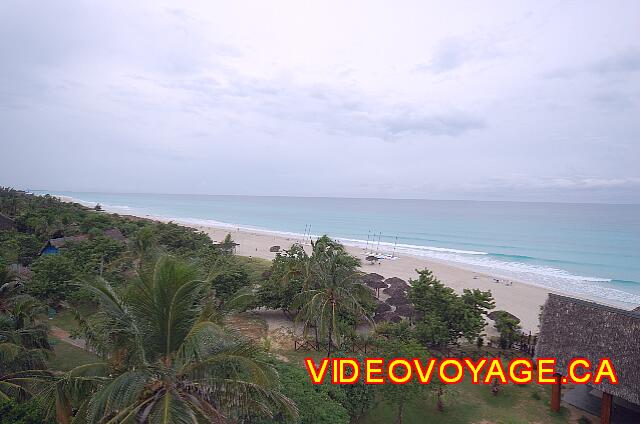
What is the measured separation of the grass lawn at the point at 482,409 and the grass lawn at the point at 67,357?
999 cm

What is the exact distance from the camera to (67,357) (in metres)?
13.5

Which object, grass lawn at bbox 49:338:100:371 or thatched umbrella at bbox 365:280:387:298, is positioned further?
thatched umbrella at bbox 365:280:387:298

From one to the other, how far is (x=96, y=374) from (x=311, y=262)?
1011cm

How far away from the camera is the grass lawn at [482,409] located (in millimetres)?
11711

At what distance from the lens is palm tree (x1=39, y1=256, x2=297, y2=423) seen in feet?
16.9

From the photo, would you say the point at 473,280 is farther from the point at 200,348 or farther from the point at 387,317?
the point at 200,348

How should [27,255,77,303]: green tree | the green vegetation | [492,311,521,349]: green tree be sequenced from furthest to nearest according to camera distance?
[492,311,521,349]: green tree, [27,255,77,303]: green tree, the green vegetation

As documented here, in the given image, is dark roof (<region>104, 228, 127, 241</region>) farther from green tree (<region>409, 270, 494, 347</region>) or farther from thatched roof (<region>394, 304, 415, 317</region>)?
green tree (<region>409, 270, 494, 347</region>)

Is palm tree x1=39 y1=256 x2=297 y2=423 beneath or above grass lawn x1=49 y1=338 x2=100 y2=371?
above

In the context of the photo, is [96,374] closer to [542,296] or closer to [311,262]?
[311,262]

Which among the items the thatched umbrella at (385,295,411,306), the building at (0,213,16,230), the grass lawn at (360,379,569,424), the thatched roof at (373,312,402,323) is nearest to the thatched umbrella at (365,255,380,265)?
the thatched umbrella at (385,295,411,306)

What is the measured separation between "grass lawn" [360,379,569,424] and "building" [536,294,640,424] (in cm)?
66

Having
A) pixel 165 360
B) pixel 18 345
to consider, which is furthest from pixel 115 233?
pixel 165 360

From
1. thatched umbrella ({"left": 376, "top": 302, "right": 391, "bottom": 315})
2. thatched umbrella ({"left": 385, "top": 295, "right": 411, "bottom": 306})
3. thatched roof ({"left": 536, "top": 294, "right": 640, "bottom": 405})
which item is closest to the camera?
thatched roof ({"left": 536, "top": 294, "right": 640, "bottom": 405})
